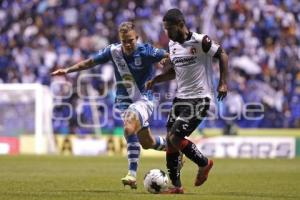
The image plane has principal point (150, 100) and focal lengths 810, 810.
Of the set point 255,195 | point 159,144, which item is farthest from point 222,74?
point 159,144

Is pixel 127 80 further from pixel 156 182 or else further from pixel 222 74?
pixel 222 74

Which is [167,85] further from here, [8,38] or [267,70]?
[8,38]

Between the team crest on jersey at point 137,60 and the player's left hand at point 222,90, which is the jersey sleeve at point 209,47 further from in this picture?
the team crest on jersey at point 137,60

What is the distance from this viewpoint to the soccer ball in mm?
11281

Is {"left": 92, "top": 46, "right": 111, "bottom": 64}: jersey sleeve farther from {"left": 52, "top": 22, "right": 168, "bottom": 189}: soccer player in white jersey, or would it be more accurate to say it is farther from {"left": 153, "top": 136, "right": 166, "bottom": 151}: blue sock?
{"left": 153, "top": 136, "right": 166, "bottom": 151}: blue sock

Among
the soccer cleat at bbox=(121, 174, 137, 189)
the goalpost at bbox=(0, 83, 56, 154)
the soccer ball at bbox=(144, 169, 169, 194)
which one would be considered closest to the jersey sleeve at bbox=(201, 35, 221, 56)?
the soccer ball at bbox=(144, 169, 169, 194)

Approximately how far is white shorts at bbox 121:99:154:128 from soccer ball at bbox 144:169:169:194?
104cm

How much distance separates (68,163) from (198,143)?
6.37 meters

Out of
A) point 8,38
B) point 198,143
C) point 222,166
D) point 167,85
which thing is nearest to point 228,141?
point 198,143

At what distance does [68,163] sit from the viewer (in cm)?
2077

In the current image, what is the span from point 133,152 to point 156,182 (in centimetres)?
95

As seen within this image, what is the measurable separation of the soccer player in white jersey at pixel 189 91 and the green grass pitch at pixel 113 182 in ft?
1.69

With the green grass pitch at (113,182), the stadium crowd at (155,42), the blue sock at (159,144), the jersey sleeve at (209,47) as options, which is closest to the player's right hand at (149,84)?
the jersey sleeve at (209,47)

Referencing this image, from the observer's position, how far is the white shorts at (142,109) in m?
12.1
